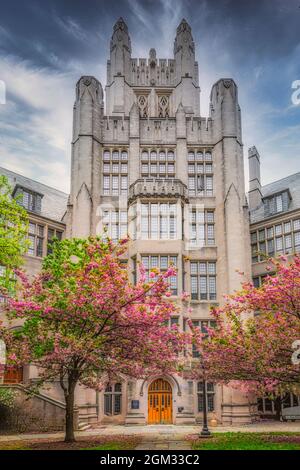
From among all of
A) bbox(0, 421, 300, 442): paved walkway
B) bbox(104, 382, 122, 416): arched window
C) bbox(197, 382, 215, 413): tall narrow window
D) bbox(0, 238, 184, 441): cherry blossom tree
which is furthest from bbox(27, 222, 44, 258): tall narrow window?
bbox(197, 382, 215, 413): tall narrow window

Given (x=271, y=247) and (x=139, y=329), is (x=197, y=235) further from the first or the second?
(x=139, y=329)

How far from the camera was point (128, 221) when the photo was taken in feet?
115

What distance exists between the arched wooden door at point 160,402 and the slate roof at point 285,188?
1389 centimetres

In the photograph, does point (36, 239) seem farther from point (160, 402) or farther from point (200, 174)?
point (160, 402)

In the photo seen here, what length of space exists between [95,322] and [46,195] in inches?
908

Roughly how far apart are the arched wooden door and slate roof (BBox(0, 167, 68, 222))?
537 inches

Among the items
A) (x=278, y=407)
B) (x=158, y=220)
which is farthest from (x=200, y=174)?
(x=278, y=407)

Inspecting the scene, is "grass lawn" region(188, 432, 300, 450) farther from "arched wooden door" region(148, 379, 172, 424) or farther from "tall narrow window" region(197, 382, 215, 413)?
"tall narrow window" region(197, 382, 215, 413)

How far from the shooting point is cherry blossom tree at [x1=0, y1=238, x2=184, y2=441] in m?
18.2

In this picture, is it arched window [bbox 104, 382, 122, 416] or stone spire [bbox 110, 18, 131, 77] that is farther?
stone spire [bbox 110, 18, 131, 77]

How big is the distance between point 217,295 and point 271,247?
5.59 metres

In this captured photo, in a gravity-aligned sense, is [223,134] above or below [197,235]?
above

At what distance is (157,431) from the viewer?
2644cm
